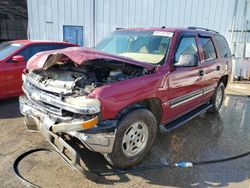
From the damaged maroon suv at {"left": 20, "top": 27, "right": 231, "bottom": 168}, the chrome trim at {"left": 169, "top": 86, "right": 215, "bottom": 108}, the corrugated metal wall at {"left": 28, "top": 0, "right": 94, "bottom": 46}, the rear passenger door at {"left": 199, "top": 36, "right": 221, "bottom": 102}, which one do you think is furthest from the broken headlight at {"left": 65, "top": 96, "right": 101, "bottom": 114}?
A: the corrugated metal wall at {"left": 28, "top": 0, "right": 94, "bottom": 46}

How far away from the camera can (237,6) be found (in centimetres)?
1043

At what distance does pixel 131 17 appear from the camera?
37.6 ft

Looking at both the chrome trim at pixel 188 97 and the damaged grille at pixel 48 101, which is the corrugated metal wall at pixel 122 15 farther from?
the damaged grille at pixel 48 101

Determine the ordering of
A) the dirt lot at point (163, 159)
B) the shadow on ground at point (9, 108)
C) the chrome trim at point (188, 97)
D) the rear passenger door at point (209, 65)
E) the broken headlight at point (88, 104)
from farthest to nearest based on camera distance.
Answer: the shadow on ground at point (9, 108)
the rear passenger door at point (209, 65)
the chrome trim at point (188, 97)
the dirt lot at point (163, 159)
the broken headlight at point (88, 104)

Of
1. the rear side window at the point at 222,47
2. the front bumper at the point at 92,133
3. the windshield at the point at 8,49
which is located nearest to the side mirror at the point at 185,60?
the front bumper at the point at 92,133

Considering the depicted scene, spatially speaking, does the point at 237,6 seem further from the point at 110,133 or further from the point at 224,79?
the point at 110,133

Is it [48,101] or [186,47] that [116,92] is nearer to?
[48,101]

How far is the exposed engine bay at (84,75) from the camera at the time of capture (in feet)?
9.93

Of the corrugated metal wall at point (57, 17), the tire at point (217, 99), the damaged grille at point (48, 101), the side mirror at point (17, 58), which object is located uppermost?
the corrugated metal wall at point (57, 17)

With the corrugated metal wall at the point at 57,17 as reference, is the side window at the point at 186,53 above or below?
below

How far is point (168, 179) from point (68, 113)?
59.1 inches

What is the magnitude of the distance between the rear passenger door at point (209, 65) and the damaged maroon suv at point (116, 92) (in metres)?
0.19

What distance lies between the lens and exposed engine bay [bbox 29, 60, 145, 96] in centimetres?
303

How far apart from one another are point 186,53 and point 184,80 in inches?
19.0
